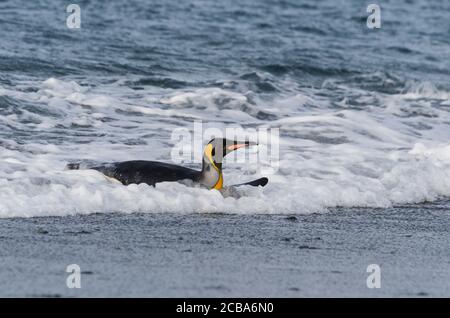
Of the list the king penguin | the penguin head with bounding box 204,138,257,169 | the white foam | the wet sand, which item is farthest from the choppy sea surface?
the wet sand

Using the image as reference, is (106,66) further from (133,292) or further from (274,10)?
(133,292)

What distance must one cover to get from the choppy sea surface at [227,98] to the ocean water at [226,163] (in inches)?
1.5

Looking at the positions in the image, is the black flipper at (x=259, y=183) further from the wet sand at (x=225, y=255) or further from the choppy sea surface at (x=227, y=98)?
the wet sand at (x=225, y=255)

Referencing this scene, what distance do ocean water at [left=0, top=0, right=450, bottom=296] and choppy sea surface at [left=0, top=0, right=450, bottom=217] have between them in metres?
0.04

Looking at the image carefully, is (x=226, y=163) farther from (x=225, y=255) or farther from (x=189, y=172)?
(x=225, y=255)

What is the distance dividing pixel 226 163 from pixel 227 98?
4.15m

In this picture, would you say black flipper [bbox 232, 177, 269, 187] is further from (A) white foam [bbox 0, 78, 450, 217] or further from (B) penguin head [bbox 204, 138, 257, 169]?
(B) penguin head [bbox 204, 138, 257, 169]

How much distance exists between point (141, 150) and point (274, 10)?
13.6 meters

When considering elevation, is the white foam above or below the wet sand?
above

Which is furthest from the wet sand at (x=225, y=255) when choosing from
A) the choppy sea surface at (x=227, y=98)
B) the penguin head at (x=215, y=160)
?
the penguin head at (x=215, y=160)

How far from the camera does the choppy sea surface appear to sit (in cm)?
807

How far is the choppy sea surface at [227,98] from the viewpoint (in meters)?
8.07

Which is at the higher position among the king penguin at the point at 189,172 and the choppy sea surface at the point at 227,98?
the choppy sea surface at the point at 227,98
